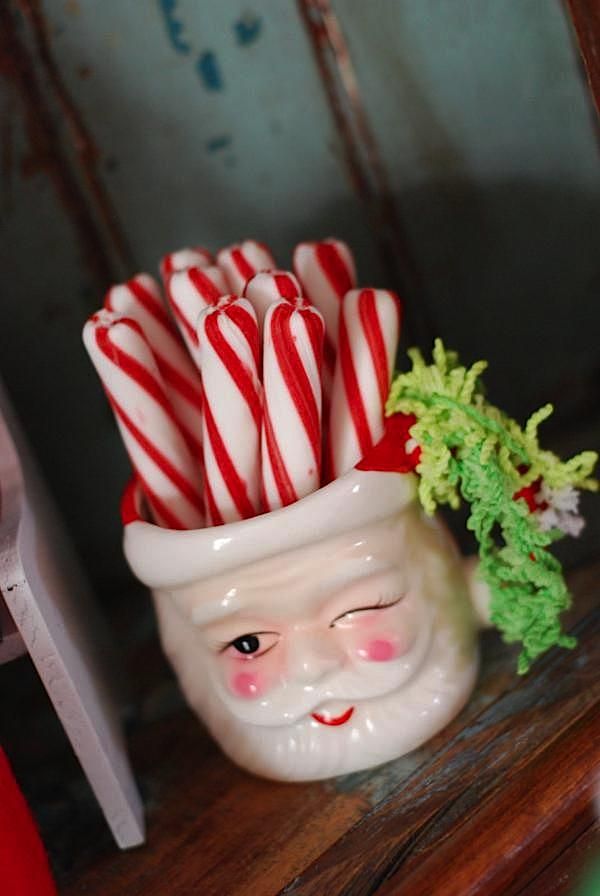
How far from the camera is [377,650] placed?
80 centimetres

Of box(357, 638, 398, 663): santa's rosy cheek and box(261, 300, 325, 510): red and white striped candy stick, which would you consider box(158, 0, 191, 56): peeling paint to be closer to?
box(261, 300, 325, 510): red and white striped candy stick

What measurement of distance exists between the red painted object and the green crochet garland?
341 millimetres

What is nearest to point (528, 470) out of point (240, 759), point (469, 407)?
point (469, 407)

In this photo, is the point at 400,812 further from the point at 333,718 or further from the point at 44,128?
the point at 44,128

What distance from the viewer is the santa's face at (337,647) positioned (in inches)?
31.2

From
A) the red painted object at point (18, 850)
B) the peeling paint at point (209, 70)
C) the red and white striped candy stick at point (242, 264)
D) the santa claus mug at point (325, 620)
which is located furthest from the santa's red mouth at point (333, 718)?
the peeling paint at point (209, 70)

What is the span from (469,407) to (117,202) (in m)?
0.46

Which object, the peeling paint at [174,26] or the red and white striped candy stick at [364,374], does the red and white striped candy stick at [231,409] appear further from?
the peeling paint at [174,26]

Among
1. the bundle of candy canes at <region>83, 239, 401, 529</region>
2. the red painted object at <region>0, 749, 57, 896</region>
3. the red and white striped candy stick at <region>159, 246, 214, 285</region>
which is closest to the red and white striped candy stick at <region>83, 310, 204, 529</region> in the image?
the bundle of candy canes at <region>83, 239, 401, 529</region>

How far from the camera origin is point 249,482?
0.82m

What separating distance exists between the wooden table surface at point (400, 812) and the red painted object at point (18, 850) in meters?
0.07

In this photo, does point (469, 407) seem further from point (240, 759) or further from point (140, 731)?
point (140, 731)

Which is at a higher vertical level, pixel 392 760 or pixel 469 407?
pixel 469 407

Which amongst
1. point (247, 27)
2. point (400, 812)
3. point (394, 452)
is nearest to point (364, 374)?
point (394, 452)
